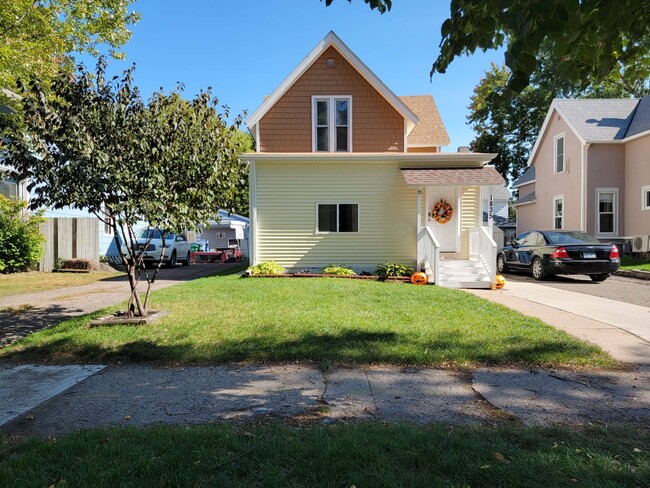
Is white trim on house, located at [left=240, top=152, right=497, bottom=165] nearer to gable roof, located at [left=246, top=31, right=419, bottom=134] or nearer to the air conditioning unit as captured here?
gable roof, located at [left=246, top=31, right=419, bottom=134]

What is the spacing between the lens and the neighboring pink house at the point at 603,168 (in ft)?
62.7

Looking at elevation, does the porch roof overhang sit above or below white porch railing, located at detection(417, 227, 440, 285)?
above

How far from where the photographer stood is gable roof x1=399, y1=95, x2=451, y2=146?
55.0 feet

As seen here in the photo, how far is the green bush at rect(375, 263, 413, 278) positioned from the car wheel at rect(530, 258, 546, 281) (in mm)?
4286

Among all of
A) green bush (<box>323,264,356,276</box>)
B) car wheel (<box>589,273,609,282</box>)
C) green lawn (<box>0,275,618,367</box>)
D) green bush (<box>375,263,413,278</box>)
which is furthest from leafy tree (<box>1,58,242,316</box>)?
car wheel (<box>589,273,609,282</box>)

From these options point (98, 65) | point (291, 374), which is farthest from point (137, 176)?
point (291, 374)

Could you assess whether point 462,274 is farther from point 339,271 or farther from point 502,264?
point 502,264

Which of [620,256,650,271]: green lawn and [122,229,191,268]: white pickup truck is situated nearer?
[620,256,650,271]: green lawn

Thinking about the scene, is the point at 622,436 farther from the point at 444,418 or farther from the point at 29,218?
the point at 29,218

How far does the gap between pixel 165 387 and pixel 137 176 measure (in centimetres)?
328

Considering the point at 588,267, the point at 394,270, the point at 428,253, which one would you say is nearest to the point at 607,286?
the point at 588,267

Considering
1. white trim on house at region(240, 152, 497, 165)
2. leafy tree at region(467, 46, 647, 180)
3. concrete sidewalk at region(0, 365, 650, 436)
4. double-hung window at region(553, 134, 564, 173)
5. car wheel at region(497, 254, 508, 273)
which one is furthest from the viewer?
leafy tree at region(467, 46, 647, 180)

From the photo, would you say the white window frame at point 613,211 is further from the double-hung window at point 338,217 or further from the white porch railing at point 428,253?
the double-hung window at point 338,217

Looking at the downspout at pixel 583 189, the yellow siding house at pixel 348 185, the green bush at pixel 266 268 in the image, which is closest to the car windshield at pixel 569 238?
the yellow siding house at pixel 348 185
